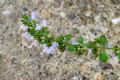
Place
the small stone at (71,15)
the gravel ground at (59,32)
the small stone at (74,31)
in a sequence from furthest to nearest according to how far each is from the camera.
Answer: the small stone at (71,15), the small stone at (74,31), the gravel ground at (59,32)

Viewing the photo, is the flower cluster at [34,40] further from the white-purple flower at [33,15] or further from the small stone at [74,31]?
the small stone at [74,31]

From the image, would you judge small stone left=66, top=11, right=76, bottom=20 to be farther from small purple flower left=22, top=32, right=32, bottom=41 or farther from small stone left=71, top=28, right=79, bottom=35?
small purple flower left=22, top=32, right=32, bottom=41

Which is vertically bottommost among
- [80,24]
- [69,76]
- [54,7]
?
[69,76]

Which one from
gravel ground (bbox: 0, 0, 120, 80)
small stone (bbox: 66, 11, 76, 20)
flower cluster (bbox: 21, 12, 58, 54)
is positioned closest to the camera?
gravel ground (bbox: 0, 0, 120, 80)

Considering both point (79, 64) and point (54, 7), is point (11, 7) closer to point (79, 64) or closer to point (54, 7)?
point (54, 7)

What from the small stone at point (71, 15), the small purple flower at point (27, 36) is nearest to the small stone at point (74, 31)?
the small stone at point (71, 15)

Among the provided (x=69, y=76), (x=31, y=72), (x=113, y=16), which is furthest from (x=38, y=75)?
(x=113, y=16)

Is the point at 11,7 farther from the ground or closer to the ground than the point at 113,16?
farther from the ground

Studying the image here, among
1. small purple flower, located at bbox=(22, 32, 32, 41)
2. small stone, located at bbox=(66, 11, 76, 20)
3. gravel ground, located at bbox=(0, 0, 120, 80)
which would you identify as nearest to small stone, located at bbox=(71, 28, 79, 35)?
gravel ground, located at bbox=(0, 0, 120, 80)

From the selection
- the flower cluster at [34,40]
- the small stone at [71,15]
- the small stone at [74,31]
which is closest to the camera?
the flower cluster at [34,40]
